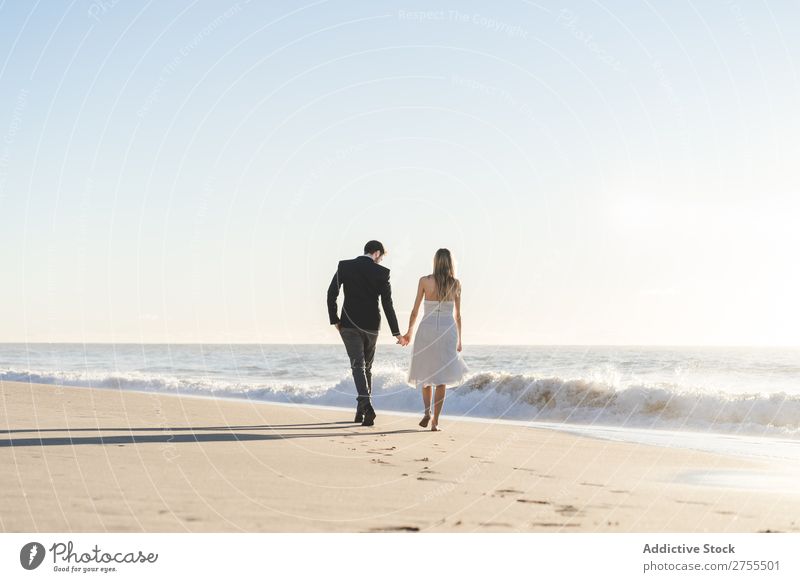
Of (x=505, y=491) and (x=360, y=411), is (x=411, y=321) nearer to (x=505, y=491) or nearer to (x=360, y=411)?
(x=360, y=411)

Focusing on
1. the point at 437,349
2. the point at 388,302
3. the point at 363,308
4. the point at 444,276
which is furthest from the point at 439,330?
the point at 363,308

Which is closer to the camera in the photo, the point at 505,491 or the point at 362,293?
the point at 505,491

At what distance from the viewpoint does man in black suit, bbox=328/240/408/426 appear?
33.9 feet

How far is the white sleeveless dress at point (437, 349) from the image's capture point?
33.1ft

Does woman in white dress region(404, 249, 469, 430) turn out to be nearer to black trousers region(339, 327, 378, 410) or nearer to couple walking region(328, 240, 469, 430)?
couple walking region(328, 240, 469, 430)

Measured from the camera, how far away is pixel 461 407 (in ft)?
59.3

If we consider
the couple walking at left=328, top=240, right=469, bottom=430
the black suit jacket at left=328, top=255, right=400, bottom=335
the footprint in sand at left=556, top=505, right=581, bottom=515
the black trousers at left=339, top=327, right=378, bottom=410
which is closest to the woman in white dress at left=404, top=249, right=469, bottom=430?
the couple walking at left=328, top=240, right=469, bottom=430

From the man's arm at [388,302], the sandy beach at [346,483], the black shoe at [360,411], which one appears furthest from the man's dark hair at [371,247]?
the sandy beach at [346,483]

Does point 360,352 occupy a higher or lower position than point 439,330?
lower

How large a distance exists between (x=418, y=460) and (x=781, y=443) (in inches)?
313

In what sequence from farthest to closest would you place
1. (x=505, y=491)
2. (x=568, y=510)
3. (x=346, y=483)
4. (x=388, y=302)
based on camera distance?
(x=388, y=302) → (x=346, y=483) → (x=505, y=491) → (x=568, y=510)

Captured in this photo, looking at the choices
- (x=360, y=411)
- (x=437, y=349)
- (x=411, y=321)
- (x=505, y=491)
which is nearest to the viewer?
(x=505, y=491)

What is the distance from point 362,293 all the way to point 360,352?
0.82 metres

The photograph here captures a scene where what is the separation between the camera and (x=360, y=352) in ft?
34.0
